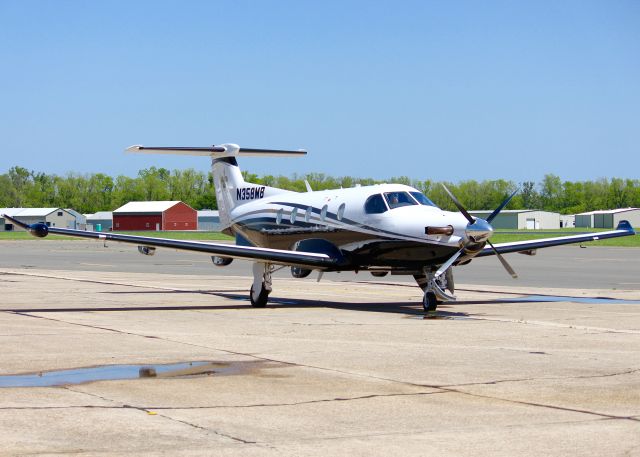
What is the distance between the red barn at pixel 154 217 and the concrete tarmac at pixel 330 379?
14251 cm

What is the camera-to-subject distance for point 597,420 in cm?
898

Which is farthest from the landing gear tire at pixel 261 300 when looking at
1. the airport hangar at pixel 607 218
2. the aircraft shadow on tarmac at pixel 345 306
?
the airport hangar at pixel 607 218

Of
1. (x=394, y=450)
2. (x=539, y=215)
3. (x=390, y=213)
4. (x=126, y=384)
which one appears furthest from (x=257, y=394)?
(x=539, y=215)

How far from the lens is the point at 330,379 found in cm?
1161

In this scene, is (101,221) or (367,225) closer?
(367,225)

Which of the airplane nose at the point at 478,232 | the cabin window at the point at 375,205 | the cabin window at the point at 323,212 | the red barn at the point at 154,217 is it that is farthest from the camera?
the red barn at the point at 154,217

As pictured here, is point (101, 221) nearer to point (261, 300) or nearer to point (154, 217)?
point (154, 217)

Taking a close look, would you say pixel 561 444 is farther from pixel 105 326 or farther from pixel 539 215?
pixel 539 215

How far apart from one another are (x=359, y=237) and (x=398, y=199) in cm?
132

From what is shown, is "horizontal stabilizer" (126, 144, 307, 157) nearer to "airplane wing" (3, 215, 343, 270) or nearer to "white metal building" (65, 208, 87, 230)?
"airplane wing" (3, 215, 343, 270)

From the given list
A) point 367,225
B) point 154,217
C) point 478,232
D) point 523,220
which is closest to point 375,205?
point 367,225

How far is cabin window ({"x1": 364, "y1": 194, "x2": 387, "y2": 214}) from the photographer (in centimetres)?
2269

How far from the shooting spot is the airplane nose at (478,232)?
2005cm

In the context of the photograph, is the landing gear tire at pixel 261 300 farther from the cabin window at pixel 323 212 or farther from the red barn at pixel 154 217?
the red barn at pixel 154 217
